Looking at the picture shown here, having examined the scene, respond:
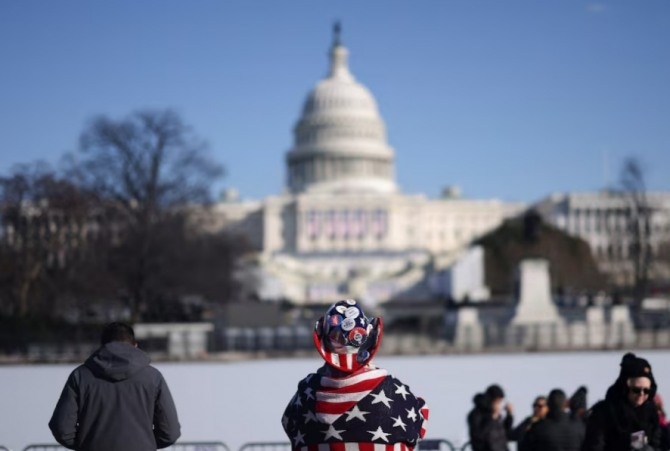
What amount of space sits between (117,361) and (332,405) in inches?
47.2

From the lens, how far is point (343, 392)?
188 inches

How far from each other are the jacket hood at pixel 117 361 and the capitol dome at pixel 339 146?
11359 cm

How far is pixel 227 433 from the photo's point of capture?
41.1 feet

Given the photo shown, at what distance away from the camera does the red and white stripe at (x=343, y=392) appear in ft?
15.5

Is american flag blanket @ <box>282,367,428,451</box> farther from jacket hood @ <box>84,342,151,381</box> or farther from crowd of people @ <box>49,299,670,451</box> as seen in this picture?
jacket hood @ <box>84,342,151,381</box>

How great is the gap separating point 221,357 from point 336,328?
25.5 m

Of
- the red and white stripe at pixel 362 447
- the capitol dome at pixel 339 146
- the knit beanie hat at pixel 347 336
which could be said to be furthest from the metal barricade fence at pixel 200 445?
the capitol dome at pixel 339 146

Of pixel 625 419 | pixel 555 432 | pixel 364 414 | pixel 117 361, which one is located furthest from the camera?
pixel 555 432

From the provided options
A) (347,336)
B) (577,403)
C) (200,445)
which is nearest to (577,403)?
(577,403)

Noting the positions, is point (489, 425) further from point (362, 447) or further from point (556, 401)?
point (362, 447)

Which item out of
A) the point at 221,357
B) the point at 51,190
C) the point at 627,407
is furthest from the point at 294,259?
the point at 627,407

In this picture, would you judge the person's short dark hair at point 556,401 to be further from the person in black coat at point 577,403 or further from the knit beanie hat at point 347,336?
the knit beanie hat at point 347,336

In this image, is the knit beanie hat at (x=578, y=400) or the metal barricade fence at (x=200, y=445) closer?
the knit beanie hat at (x=578, y=400)

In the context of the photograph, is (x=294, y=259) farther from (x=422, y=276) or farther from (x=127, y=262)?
(x=127, y=262)
